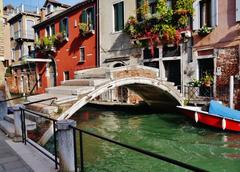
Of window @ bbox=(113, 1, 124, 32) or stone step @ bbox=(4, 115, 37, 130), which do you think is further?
window @ bbox=(113, 1, 124, 32)

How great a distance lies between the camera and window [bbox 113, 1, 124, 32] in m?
14.0

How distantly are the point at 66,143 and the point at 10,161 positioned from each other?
1253mm

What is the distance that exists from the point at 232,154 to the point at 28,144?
474 cm

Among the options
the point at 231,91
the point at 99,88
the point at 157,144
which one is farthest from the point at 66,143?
the point at 231,91

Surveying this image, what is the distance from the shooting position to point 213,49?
10445mm

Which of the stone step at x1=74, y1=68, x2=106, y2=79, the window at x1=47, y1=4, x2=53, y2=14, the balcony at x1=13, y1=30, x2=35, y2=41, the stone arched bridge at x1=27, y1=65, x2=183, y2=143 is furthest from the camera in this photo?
the balcony at x1=13, y1=30, x2=35, y2=41

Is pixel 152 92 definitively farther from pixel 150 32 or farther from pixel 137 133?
pixel 137 133

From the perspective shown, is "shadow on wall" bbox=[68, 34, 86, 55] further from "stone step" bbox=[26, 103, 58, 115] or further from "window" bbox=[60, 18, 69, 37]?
"stone step" bbox=[26, 103, 58, 115]

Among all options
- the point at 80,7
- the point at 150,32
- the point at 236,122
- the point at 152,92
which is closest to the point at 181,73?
the point at 152,92

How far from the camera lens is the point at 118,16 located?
14.3 m

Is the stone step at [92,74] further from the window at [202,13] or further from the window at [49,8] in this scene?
the window at [49,8]

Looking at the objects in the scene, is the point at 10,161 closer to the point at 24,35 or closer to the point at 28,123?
the point at 28,123

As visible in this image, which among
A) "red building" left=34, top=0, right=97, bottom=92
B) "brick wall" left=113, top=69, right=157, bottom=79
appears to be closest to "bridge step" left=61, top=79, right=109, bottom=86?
"brick wall" left=113, top=69, right=157, bottom=79

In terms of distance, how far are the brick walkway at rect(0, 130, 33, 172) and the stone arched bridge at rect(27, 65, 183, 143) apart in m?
2.41
